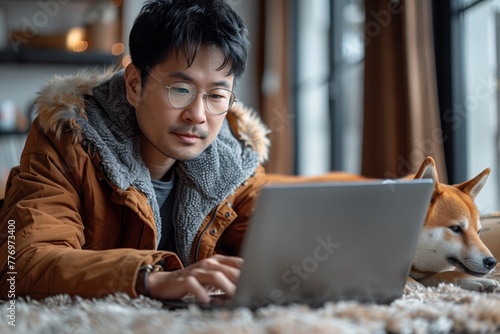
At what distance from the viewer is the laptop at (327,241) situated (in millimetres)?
827

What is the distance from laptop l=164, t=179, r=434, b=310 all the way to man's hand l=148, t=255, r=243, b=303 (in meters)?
0.02

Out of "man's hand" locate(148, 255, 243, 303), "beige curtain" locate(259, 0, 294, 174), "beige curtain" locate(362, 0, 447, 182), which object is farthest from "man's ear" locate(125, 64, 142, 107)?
"beige curtain" locate(259, 0, 294, 174)

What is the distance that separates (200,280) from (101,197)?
0.44 m

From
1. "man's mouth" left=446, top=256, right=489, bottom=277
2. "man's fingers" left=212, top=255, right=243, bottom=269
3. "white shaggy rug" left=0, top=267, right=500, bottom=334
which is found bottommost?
"man's mouth" left=446, top=256, right=489, bottom=277

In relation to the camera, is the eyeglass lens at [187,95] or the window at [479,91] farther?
the window at [479,91]

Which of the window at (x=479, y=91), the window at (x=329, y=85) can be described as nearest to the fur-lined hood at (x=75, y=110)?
the window at (x=479, y=91)

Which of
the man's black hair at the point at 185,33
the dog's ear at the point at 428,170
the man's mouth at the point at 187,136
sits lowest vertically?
the dog's ear at the point at 428,170

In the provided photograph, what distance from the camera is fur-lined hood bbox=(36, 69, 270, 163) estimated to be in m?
1.30

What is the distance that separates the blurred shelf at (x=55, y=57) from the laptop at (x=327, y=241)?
3576 mm

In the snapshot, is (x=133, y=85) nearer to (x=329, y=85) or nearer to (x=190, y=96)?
(x=190, y=96)

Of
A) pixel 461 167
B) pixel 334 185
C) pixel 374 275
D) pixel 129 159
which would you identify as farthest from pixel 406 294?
pixel 461 167

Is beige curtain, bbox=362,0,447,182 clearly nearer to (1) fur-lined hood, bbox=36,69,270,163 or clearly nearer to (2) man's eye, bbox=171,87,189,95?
(1) fur-lined hood, bbox=36,69,270,163

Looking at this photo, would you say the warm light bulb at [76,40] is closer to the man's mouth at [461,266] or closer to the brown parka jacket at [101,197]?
the brown parka jacket at [101,197]

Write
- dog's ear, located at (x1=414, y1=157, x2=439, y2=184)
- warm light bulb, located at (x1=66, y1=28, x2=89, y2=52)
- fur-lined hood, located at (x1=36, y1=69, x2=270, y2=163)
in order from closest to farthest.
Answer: dog's ear, located at (x1=414, y1=157, x2=439, y2=184) < fur-lined hood, located at (x1=36, y1=69, x2=270, y2=163) < warm light bulb, located at (x1=66, y1=28, x2=89, y2=52)
